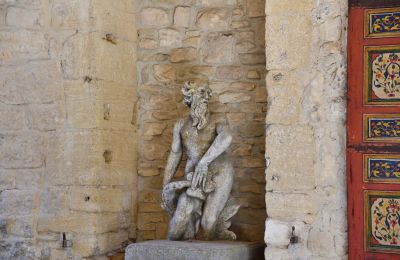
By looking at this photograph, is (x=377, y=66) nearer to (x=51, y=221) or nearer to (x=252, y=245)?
(x=252, y=245)

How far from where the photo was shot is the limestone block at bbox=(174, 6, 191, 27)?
4.55 metres

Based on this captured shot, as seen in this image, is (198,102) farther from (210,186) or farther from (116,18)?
(116,18)

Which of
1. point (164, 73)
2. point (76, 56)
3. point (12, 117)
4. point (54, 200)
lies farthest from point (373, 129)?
point (12, 117)

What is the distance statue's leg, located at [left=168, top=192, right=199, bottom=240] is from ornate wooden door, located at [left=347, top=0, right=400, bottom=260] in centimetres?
100

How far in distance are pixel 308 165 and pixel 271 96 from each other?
47cm

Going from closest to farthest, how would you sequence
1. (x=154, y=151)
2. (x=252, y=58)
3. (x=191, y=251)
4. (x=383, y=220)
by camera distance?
(x=383, y=220), (x=191, y=251), (x=252, y=58), (x=154, y=151)

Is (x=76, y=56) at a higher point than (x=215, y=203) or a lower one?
higher

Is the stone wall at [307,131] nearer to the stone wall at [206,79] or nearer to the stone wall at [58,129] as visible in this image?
the stone wall at [206,79]

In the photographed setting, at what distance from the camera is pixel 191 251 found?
3.65 metres

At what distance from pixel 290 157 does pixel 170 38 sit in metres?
1.44

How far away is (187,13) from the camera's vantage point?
4555 mm

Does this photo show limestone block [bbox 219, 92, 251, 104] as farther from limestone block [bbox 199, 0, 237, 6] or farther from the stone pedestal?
the stone pedestal

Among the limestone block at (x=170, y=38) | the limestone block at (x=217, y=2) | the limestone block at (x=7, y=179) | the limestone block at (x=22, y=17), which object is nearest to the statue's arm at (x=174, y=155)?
the limestone block at (x=170, y=38)

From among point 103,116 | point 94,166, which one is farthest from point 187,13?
point 94,166
